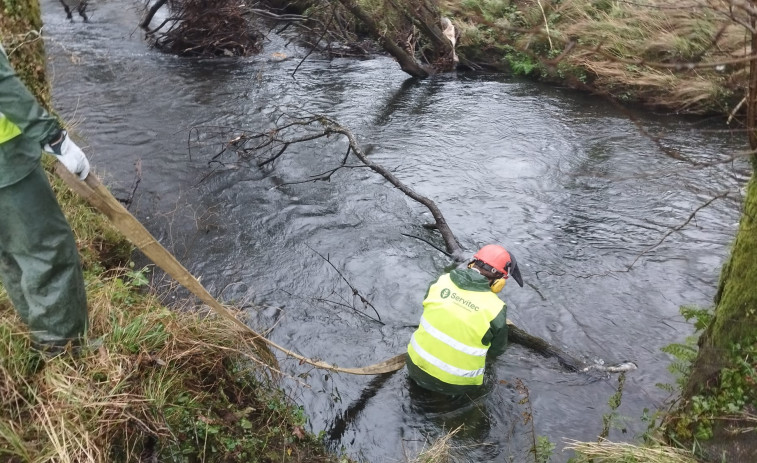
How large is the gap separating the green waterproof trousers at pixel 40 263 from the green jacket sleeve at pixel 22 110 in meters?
0.15

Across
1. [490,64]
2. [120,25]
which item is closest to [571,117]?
[490,64]

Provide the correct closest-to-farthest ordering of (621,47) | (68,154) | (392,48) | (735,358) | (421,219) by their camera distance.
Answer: (68,154) → (735,358) → (421,219) → (621,47) → (392,48)

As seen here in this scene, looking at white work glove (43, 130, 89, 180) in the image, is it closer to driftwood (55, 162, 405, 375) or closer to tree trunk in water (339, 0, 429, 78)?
driftwood (55, 162, 405, 375)

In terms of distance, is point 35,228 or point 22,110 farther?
point 35,228

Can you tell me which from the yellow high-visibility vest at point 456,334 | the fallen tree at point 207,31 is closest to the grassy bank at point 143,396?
the yellow high-visibility vest at point 456,334

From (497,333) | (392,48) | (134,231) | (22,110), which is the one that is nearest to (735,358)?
(497,333)

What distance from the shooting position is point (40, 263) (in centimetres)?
334

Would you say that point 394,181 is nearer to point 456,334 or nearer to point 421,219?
point 421,219

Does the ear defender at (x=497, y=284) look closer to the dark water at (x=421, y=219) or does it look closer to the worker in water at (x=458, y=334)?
the worker in water at (x=458, y=334)

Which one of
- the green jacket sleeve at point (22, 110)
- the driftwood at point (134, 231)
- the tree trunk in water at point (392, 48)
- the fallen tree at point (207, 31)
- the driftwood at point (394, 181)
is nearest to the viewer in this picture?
the green jacket sleeve at point (22, 110)

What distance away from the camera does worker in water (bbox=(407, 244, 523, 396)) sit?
4.75 m

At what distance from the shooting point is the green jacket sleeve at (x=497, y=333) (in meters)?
4.80

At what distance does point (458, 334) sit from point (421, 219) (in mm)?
3464

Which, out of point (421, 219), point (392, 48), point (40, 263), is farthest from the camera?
point (392, 48)
